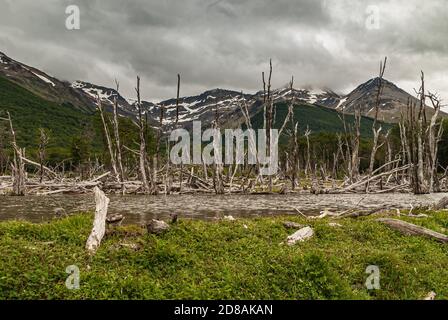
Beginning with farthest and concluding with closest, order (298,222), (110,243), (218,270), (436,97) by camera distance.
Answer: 1. (436,97)
2. (298,222)
3. (110,243)
4. (218,270)

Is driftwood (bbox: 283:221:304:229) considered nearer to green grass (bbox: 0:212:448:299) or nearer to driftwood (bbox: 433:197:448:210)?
green grass (bbox: 0:212:448:299)

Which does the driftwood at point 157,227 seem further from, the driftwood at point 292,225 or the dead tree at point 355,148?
the dead tree at point 355,148

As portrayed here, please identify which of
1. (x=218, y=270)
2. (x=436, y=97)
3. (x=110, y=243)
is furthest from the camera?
(x=436, y=97)

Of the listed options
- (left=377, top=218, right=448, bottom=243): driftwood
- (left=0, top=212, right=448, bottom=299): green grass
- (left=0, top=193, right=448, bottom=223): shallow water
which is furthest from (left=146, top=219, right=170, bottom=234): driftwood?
(left=377, top=218, right=448, bottom=243): driftwood

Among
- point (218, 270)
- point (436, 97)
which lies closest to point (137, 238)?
point (218, 270)

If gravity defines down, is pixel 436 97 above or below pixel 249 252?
above

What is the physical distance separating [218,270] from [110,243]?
3615mm

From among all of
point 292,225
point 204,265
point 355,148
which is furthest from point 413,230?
point 355,148

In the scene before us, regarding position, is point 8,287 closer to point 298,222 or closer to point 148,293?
point 148,293

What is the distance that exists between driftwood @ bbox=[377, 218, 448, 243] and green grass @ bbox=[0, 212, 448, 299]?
408 millimetres

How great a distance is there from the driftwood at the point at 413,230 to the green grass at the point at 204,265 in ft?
1.34

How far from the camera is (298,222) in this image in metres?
16.6

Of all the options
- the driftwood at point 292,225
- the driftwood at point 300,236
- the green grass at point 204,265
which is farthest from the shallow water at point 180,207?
the driftwood at point 300,236
